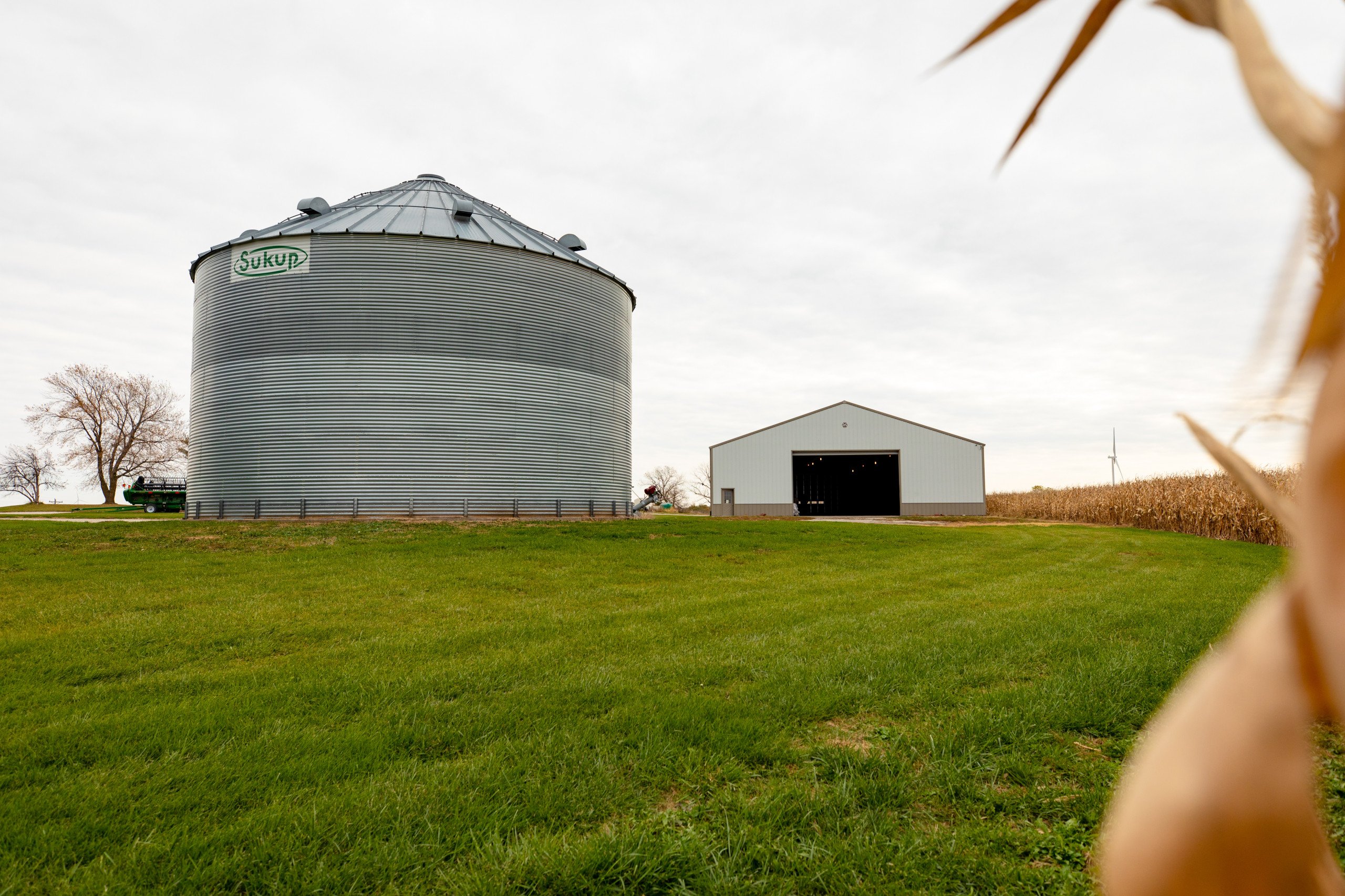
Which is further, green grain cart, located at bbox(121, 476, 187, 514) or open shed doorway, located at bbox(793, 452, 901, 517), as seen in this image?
open shed doorway, located at bbox(793, 452, 901, 517)

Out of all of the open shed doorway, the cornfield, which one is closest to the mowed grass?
the cornfield

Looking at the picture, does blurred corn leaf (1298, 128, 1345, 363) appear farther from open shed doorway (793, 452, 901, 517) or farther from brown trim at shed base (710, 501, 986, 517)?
open shed doorway (793, 452, 901, 517)

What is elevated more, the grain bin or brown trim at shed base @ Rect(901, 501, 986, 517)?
the grain bin

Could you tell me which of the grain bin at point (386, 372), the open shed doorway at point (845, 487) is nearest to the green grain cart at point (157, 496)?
the grain bin at point (386, 372)

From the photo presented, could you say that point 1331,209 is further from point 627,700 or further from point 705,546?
point 705,546

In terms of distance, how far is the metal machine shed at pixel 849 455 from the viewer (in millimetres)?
36594

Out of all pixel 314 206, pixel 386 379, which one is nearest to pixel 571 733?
pixel 386 379

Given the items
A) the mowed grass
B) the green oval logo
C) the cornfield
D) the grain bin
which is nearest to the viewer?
the mowed grass

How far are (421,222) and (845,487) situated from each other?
34.0 metres

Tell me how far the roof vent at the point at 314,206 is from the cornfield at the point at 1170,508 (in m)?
27.2

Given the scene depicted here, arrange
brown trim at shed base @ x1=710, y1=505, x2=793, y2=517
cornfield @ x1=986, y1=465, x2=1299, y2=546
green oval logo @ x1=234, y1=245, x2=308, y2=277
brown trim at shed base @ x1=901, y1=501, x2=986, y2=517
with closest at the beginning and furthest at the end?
cornfield @ x1=986, y1=465, x2=1299, y2=546 → green oval logo @ x1=234, y1=245, x2=308, y2=277 → brown trim at shed base @ x1=901, y1=501, x2=986, y2=517 → brown trim at shed base @ x1=710, y1=505, x2=793, y2=517

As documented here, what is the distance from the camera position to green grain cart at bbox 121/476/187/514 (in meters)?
35.3

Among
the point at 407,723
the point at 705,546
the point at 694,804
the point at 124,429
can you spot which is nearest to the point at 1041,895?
the point at 694,804

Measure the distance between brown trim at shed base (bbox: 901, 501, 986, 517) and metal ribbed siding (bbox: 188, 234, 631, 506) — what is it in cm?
1895
